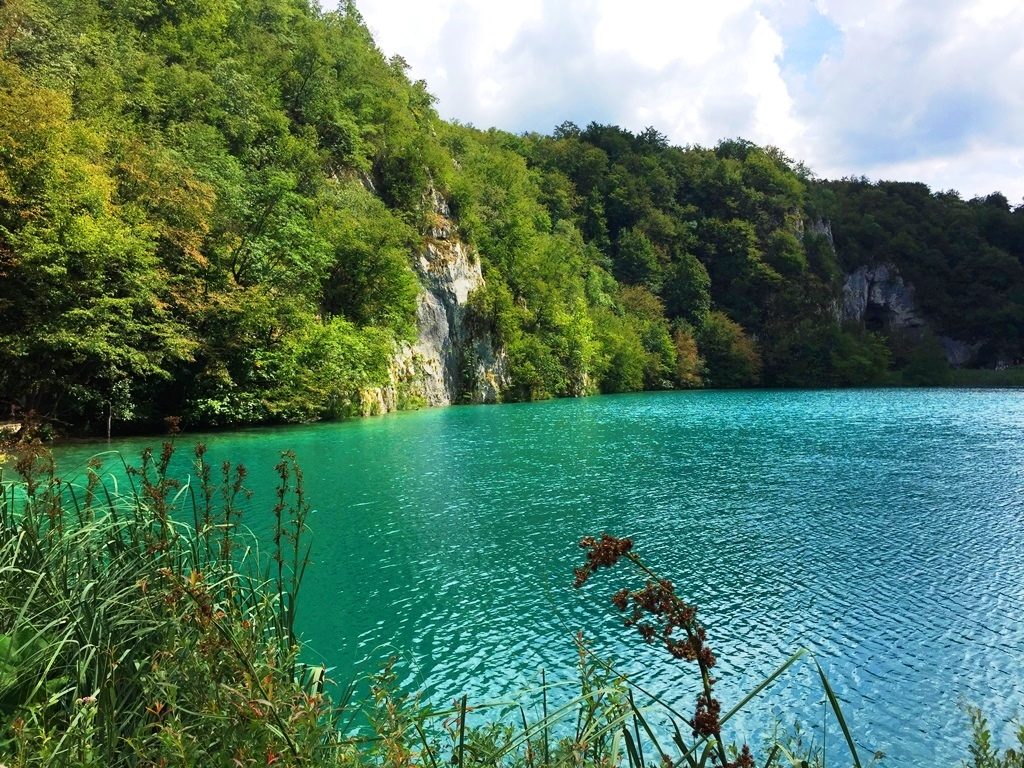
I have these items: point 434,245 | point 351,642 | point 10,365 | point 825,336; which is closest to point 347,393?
point 10,365

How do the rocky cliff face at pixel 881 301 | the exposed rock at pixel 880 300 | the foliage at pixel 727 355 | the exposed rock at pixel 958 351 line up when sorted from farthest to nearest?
the exposed rock at pixel 880 300 < the rocky cliff face at pixel 881 301 < the exposed rock at pixel 958 351 < the foliage at pixel 727 355

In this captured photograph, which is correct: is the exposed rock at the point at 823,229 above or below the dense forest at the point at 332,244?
above

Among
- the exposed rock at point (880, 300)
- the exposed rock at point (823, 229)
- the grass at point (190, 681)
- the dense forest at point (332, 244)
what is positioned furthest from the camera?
the exposed rock at point (823, 229)

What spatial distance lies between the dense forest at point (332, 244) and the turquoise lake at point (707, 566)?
13.7 feet

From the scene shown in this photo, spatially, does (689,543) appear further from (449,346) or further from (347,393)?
(449,346)

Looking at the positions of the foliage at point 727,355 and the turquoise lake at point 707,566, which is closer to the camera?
the turquoise lake at point 707,566

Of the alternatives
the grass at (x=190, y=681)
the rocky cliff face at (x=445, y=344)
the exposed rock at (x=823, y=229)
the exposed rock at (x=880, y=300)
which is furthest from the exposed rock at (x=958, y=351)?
the grass at (x=190, y=681)

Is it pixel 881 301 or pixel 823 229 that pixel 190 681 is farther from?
pixel 823 229

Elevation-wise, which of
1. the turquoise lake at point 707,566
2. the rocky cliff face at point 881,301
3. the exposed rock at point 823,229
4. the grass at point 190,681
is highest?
the exposed rock at point 823,229

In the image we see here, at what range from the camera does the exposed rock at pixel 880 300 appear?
80000mm

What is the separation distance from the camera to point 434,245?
41469 mm

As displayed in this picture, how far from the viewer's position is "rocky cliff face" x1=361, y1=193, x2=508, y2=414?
1463 inches

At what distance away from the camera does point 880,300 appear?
8144cm

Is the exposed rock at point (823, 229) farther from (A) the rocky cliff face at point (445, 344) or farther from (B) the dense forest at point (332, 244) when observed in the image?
(A) the rocky cliff face at point (445, 344)
